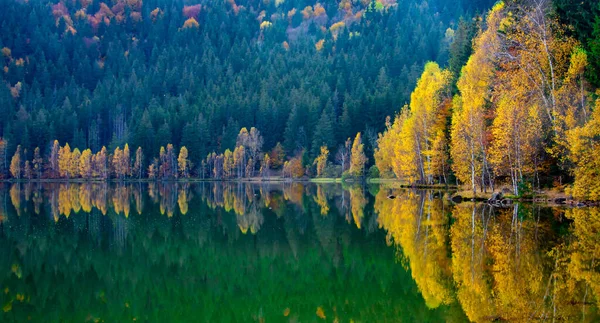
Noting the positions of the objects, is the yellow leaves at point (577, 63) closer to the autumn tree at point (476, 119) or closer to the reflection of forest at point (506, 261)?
the autumn tree at point (476, 119)

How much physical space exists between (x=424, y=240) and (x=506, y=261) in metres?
6.43

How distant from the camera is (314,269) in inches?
856

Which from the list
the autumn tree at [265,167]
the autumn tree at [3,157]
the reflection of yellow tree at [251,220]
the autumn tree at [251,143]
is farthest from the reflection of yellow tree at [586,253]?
the autumn tree at [3,157]

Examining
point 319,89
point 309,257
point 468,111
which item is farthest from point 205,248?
point 319,89

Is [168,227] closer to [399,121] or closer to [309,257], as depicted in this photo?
[309,257]

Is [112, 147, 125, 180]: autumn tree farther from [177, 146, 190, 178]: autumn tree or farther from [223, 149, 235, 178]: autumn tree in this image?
[223, 149, 235, 178]: autumn tree

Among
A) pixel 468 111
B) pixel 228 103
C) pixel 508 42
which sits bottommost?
pixel 468 111

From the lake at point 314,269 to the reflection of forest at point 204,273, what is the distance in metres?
0.06

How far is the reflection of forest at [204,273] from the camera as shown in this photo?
1645cm

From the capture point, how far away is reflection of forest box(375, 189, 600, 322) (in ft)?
47.6

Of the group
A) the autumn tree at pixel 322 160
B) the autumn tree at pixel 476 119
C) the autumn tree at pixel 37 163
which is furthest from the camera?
the autumn tree at pixel 37 163

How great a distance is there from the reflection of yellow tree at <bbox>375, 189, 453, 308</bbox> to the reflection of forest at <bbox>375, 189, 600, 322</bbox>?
0.11 feet

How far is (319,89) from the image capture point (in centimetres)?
16200

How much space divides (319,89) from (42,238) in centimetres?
13536
